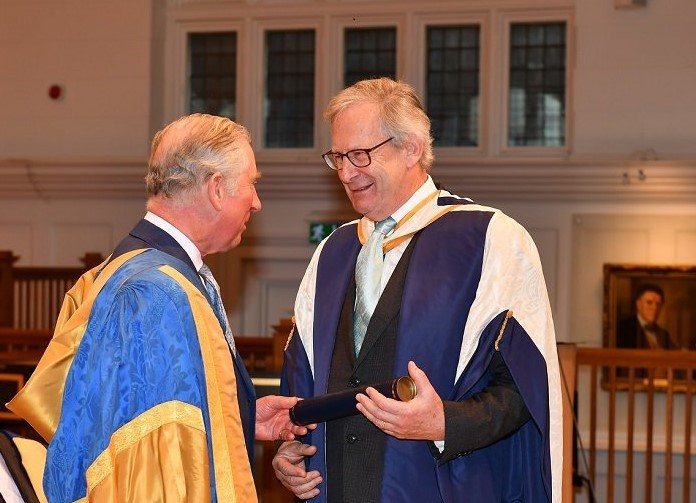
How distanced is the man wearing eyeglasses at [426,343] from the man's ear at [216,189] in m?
0.38

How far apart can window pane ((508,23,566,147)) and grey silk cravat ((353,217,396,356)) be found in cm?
573

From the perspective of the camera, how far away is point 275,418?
2.57m

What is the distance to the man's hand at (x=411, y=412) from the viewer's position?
2234 mm

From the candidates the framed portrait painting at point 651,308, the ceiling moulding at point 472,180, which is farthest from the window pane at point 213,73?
the framed portrait painting at point 651,308

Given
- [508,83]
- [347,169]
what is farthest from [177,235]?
[508,83]

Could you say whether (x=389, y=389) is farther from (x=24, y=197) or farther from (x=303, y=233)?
(x=24, y=197)

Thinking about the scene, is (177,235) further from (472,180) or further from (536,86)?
(536,86)

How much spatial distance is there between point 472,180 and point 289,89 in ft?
5.96

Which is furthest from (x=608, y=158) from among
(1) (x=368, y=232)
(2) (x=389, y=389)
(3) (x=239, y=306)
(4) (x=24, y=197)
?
(2) (x=389, y=389)

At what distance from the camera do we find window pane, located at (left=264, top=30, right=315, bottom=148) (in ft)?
28.2

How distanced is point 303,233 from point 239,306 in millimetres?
759

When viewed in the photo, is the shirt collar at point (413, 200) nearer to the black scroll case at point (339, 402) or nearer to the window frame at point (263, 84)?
the black scroll case at point (339, 402)

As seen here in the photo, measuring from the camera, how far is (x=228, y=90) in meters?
8.77

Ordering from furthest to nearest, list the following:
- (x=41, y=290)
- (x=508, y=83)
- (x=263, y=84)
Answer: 1. (x=263, y=84)
2. (x=508, y=83)
3. (x=41, y=290)
